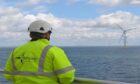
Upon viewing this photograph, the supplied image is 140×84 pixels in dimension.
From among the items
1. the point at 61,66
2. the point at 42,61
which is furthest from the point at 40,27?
the point at 61,66

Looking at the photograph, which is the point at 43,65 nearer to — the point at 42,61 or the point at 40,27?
the point at 42,61

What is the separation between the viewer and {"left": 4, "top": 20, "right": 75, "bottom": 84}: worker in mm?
4809

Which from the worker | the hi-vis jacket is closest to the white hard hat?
the worker

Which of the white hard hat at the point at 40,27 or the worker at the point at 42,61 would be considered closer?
the worker at the point at 42,61

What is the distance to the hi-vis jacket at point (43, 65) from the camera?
4.80 m

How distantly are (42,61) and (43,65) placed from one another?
0.16ft

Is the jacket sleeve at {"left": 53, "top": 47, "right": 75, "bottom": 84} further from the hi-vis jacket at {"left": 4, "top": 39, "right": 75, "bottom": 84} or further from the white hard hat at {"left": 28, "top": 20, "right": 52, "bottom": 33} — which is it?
the white hard hat at {"left": 28, "top": 20, "right": 52, "bottom": 33}

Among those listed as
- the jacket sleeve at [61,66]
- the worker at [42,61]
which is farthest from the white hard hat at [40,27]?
the jacket sleeve at [61,66]

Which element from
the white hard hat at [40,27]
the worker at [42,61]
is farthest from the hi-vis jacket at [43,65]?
the white hard hat at [40,27]

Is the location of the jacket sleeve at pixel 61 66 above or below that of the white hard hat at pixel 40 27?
below

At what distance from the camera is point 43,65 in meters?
4.87

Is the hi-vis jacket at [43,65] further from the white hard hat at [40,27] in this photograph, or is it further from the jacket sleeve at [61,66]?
the white hard hat at [40,27]

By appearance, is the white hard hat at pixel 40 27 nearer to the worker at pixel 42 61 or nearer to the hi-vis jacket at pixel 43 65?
the worker at pixel 42 61

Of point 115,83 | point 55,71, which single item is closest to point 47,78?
point 55,71
